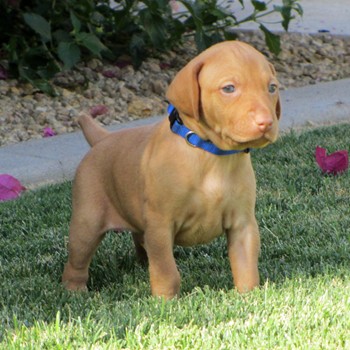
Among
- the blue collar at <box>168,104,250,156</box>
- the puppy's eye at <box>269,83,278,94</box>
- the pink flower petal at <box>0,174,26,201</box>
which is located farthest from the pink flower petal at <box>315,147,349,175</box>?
the puppy's eye at <box>269,83,278,94</box>

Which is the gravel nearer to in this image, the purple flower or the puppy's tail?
the purple flower

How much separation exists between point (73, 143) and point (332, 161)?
6.45ft

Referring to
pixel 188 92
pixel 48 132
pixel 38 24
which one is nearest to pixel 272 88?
pixel 188 92

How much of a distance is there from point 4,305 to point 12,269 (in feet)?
1.89

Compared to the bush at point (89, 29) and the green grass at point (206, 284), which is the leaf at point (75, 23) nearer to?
the bush at point (89, 29)

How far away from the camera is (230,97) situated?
3.54m

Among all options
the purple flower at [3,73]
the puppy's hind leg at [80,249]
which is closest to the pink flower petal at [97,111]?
the purple flower at [3,73]

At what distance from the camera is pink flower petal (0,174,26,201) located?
19.0ft

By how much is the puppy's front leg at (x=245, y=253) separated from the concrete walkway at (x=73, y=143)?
8.35 ft

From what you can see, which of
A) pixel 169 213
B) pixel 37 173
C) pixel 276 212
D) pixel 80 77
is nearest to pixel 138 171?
pixel 169 213

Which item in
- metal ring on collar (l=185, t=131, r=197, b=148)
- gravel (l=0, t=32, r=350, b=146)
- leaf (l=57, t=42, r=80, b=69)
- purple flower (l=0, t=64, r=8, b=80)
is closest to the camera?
metal ring on collar (l=185, t=131, r=197, b=148)

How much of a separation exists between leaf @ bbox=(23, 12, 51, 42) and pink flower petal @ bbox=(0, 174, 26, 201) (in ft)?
7.38

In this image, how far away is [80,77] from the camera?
8.55m

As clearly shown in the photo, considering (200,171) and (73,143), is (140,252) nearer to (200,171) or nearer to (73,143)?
(200,171)
